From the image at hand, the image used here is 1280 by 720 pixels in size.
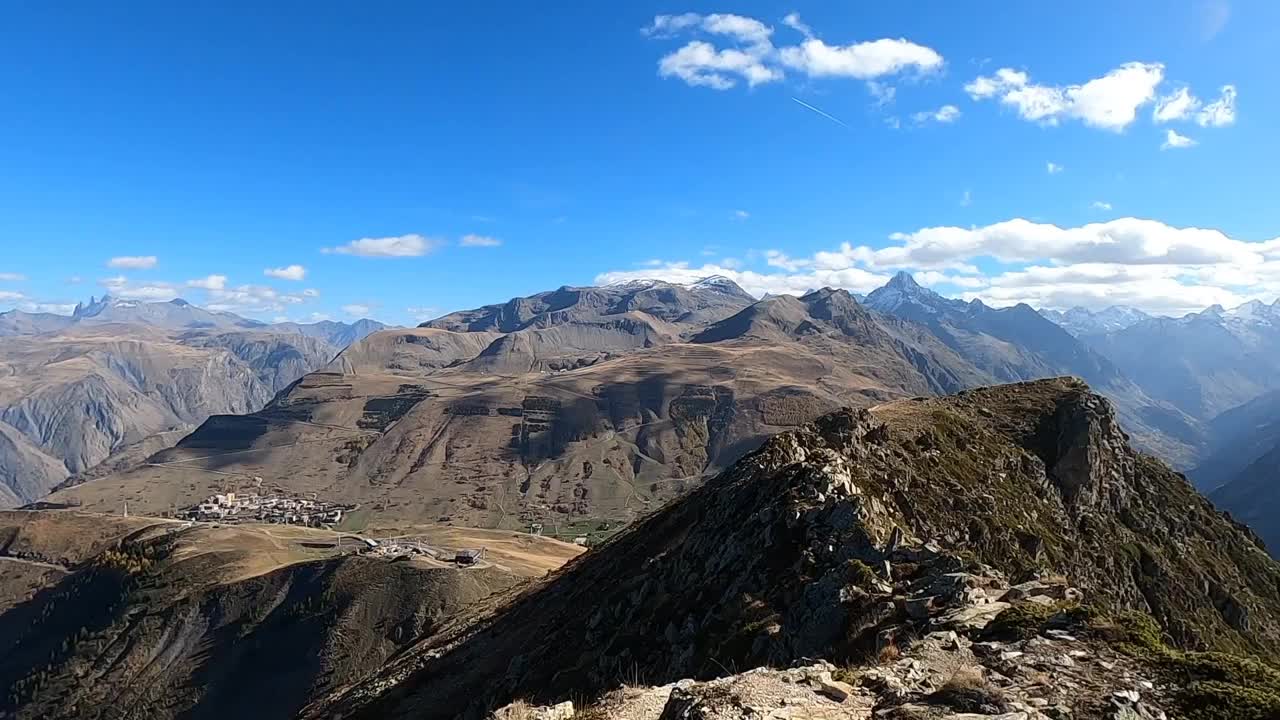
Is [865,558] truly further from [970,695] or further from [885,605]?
[970,695]

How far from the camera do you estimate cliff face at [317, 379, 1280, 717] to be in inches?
1184

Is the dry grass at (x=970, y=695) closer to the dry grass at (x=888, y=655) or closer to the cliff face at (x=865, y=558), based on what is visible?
the dry grass at (x=888, y=655)

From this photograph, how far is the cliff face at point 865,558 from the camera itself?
3006cm

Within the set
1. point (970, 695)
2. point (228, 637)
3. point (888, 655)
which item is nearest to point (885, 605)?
point (888, 655)

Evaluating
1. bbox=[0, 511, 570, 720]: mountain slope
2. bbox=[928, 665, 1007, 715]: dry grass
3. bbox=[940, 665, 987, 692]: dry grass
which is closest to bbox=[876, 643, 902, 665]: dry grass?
bbox=[940, 665, 987, 692]: dry grass

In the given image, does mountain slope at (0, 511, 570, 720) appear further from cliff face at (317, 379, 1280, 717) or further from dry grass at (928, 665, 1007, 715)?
dry grass at (928, 665, 1007, 715)

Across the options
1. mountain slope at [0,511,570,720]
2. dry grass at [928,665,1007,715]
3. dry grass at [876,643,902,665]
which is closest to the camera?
dry grass at [928,665,1007,715]

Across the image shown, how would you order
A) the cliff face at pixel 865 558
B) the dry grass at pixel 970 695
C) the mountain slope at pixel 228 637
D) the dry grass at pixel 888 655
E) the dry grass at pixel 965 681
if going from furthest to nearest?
the mountain slope at pixel 228 637 → the cliff face at pixel 865 558 → the dry grass at pixel 888 655 → the dry grass at pixel 965 681 → the dry grass at pixel 970 695

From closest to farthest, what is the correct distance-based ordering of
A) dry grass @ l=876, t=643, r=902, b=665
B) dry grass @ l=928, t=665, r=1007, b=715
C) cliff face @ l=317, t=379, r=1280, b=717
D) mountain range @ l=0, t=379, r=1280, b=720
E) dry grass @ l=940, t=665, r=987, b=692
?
dry grass @ l=928, t=665, r=1007, b=715
dry grass @ l=940, t=665, r=987, b=692
mountain range @ l=0, t=379, r=1280, b=720
dry grass @ l=876, t=643, r=902, b=665
cliff face @ l=317, t=379, r=1280, b=717

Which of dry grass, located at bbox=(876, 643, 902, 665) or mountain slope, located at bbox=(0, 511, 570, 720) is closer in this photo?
dry grass, located at bbox=(876, 643, 902, 665)

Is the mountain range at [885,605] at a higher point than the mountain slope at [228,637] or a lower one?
higher

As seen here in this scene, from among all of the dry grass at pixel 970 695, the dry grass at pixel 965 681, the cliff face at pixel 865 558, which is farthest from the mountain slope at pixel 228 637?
the dry grass at pixel 970 695

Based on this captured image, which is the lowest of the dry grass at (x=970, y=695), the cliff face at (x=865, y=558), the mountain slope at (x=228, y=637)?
the mountain slope at (x=228, y=637)

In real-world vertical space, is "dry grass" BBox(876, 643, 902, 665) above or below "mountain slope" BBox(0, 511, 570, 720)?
above
